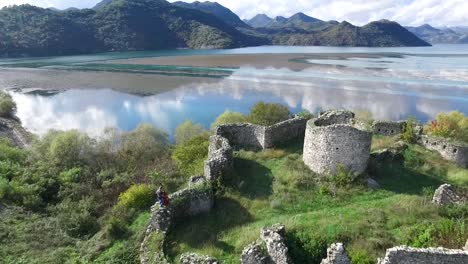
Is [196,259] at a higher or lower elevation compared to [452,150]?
lower

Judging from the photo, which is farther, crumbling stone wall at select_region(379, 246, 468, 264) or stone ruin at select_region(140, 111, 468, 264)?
stone ruin at select_region(140, 111, 468, 264)

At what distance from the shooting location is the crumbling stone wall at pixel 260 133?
2331cm

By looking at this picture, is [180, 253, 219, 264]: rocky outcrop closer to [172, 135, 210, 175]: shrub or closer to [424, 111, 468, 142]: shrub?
[172, 135, 210, 175]: shrub

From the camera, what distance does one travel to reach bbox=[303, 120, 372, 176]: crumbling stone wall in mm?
18391

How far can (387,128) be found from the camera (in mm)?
26547

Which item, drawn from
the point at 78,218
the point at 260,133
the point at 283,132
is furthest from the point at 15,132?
the point at 283,132

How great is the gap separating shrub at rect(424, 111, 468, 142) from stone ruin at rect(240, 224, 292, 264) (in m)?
18.8

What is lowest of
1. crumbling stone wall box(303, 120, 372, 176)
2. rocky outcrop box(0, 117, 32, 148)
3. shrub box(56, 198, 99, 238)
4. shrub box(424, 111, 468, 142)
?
rocky outcrop box(0, 117, 32, 148)

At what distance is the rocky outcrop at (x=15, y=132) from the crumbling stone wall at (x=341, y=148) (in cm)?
3588

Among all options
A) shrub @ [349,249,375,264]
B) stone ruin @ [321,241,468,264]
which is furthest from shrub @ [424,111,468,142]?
stone ruin @ [321,241,468,264]

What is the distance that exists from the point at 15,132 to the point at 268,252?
45.9 meters

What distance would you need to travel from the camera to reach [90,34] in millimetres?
194750

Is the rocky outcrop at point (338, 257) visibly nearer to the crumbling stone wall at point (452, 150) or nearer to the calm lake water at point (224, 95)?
the crumbling stone wall at point (452, 150)

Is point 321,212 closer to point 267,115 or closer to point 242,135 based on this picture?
point 242,135
